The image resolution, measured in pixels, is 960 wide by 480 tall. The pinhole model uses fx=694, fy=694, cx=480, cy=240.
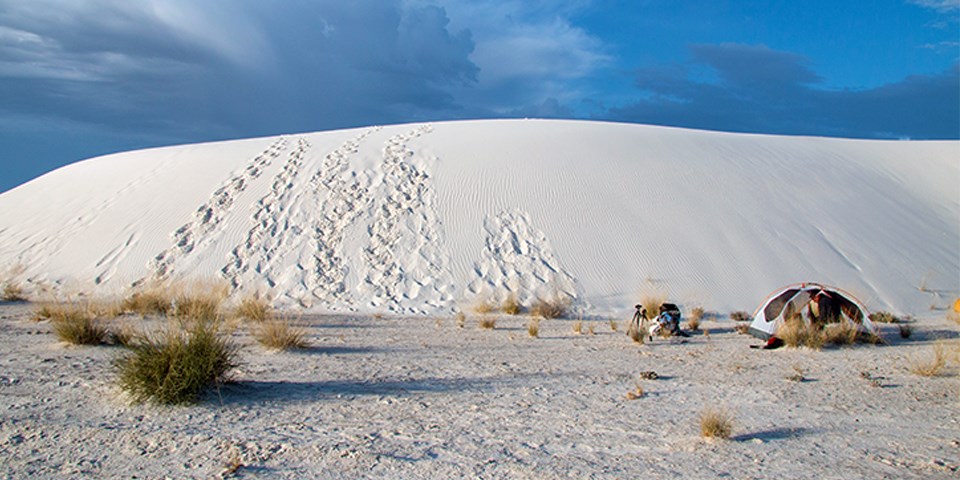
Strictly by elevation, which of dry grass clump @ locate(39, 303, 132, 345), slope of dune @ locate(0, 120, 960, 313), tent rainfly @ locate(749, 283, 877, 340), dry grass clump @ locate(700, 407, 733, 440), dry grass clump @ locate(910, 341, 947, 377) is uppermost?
slope of dune @ locate(0, 120, 960, 313)

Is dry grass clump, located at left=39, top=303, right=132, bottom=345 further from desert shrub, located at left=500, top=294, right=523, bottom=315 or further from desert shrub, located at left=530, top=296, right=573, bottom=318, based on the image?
desert shrub, located at left=530, top=296, right=573, bottom=318

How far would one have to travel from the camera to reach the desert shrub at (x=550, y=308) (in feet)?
43.9

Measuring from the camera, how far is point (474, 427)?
5.49 meters

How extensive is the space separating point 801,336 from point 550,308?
4.90 metres

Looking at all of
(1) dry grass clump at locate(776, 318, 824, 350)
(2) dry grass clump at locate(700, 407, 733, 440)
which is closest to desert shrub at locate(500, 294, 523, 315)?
(1) dry grass clump at locate(776, 318, 824, 350)

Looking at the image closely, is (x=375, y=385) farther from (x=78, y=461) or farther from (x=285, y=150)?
(x=285, y=150)

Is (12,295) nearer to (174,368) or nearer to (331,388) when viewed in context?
(174,368)

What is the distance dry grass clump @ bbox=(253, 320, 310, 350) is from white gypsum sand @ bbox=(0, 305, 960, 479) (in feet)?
0.77

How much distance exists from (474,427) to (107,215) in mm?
18101

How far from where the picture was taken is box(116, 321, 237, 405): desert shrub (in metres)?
5.65

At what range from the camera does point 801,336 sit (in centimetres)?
964

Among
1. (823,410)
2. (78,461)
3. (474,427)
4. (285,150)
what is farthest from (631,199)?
(78,461)

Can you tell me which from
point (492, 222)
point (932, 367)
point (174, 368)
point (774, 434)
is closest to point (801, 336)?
point (932, 367)

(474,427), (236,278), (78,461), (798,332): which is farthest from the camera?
(236,278)
